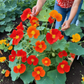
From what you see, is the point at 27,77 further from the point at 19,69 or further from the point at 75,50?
the point at 75,50

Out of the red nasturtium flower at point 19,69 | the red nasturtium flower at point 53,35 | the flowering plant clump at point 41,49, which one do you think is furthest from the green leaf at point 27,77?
the red nasturtium flower at point 53,35

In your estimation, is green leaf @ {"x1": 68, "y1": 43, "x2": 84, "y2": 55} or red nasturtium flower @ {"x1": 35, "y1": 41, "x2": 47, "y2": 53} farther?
green leaf @ {"x1": 68, "y1": 43, "x2": 84, "y2": 55}

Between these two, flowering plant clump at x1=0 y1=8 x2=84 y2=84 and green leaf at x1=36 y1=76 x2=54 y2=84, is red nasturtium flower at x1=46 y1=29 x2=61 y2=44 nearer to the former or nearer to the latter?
flowering plant clump at x1=0 y1=8 x2=84 y2=84

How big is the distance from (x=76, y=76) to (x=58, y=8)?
951 mm

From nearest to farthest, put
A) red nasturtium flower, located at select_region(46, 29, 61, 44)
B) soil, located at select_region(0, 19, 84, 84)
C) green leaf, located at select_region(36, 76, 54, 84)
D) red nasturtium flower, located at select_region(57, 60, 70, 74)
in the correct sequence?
1. red nasturtium flower, located at select_region(46, 29, 61, 44)
2. red nasturtium flower, located at select_region(57, 60, 70, 74)
3. green leaf, located at select_region(36, 76, 54, 84)
4. soil, located at select_region(0, 19, 84, 84)

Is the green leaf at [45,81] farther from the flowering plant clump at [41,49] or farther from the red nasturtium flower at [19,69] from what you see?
the red nasturtium flower at [19,69]

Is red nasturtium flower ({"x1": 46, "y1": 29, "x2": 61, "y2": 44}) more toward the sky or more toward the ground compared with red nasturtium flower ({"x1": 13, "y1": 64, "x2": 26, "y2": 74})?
more toward the sky

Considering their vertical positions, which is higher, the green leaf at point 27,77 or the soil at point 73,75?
the green leaf at point 27,77

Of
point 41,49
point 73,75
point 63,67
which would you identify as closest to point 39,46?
point 41,49

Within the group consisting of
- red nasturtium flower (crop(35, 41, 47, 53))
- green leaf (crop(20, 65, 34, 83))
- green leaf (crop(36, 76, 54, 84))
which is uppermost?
red nasturtium flower (crop(35, 41, 47, 53))

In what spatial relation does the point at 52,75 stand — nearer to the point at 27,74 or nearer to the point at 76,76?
the point at 27,74

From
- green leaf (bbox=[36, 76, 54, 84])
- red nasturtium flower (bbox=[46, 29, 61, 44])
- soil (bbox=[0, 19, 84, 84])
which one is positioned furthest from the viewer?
soil (bbox=[0, 19, 84, 84])

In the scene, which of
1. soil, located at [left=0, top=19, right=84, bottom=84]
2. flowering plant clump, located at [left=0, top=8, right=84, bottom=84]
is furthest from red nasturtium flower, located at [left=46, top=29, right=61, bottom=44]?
soil, located at [left=0, top=19, right=84, bottom=84]

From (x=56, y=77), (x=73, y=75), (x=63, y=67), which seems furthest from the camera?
(x=73, y=75)
